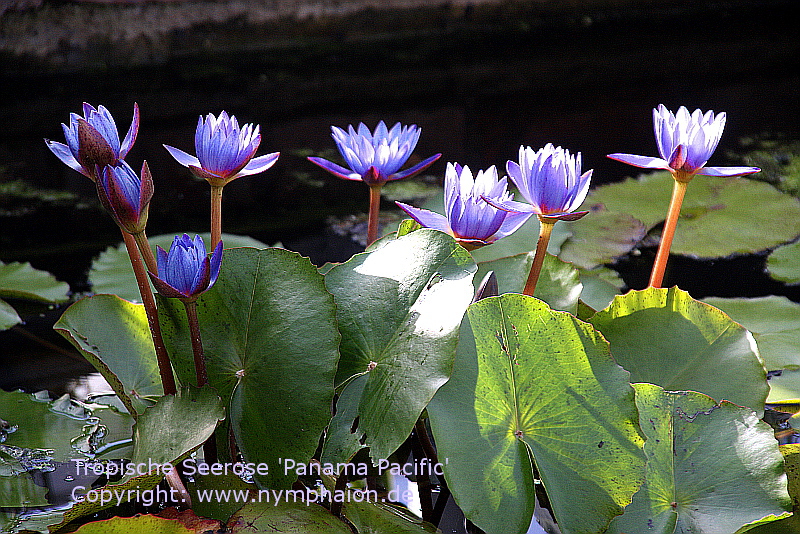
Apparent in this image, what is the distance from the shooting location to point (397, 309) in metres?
0.67

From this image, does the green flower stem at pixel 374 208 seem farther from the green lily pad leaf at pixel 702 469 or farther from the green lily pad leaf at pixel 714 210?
the green lily pad leaf at pixel 714 210

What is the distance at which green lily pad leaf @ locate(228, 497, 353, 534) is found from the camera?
631 mm

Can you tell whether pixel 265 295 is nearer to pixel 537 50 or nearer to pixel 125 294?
pixel 125 294

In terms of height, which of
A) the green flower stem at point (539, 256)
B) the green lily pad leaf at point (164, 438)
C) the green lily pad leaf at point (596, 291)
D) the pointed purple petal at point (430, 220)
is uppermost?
the pointed purple petal at point (430, 220)

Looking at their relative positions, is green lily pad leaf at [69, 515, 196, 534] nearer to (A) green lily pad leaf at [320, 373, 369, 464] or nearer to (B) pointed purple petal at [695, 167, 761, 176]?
(A) green lily pad leaf at [320, 373, 369, 464]

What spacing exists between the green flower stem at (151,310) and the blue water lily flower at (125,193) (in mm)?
31

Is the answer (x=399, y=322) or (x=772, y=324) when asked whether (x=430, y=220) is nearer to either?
(x=399, y=322)

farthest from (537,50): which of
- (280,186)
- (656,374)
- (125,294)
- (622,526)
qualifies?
(622,526)

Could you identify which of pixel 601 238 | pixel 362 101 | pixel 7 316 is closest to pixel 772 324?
pixel 601 238

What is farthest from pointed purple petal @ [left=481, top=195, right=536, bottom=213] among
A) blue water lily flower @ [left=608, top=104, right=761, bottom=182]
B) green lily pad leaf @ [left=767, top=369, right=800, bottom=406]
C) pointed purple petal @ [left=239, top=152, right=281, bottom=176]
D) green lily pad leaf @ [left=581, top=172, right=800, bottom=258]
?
green lily pad leaf @ [left=581, top=172, right=800, bottom=258]

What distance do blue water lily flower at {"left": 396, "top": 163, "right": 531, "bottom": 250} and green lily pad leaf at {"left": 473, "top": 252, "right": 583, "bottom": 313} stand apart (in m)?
0.10

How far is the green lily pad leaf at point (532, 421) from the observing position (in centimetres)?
61

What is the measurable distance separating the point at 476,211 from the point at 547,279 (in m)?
0.19

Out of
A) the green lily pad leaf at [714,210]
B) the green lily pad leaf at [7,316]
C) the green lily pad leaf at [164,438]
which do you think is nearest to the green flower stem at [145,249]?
the green lily pad leaf at [164,438]
